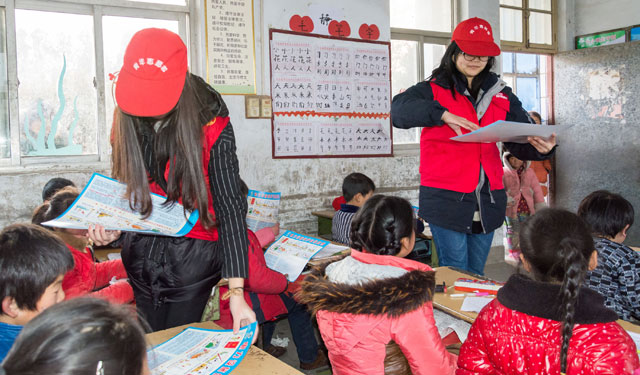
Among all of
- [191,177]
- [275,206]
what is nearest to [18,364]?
[191,177]

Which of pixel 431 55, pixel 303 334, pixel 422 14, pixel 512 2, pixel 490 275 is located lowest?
pixel 490 275

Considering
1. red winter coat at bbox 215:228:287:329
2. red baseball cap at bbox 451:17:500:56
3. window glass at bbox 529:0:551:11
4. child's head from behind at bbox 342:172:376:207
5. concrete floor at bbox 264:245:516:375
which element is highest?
window glass at bbox 529:0:551:11

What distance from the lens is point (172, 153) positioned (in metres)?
1.26

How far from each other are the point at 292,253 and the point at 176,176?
4.15 feet

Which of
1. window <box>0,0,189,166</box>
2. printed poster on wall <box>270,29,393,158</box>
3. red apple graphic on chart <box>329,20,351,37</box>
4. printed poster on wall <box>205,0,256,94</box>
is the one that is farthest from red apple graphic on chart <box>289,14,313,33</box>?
window <box>0,0,189,166</box>

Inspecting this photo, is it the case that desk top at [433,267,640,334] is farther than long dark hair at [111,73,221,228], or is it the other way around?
desk top at [433,267,640,334]

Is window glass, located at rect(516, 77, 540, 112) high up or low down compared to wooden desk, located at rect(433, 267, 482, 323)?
up

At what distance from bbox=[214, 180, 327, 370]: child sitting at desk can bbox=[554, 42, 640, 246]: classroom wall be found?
3861 mm

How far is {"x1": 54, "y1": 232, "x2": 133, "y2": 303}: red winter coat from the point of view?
1.80 metres

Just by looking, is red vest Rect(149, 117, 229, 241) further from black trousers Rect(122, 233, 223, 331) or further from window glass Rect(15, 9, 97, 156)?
window glass Rect(15, 9, 97, 156)

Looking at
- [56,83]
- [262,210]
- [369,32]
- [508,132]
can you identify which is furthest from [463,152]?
[56,83]

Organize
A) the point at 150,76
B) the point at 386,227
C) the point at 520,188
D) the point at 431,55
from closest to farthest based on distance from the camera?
the point at 150,76 → the point at 386,227 → the point at 520,188 → the point at 431,55

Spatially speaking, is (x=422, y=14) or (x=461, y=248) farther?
(x=422, y=14)

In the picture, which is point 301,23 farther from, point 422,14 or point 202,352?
point 202,352
